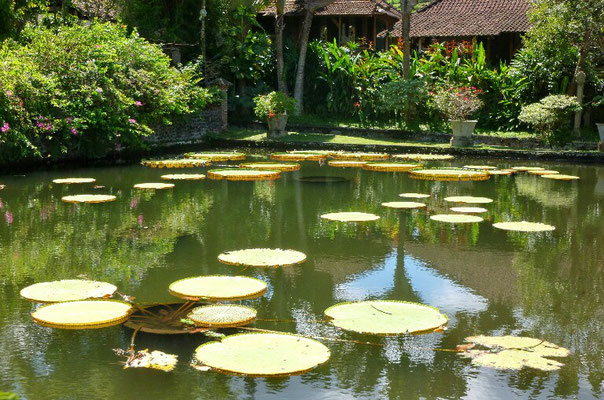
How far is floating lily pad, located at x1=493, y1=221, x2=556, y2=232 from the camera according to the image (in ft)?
28.7

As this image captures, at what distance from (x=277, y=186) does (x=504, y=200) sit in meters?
3.58

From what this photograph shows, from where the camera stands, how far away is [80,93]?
50.0 ft

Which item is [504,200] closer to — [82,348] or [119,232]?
[119,232]

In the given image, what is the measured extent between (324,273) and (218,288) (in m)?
1.21

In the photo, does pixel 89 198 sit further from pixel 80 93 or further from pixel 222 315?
pixel 222 315

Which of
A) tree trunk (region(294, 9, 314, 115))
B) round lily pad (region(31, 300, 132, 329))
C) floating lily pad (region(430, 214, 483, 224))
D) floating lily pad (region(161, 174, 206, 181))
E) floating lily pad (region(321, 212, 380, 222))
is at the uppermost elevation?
tree trunk (region(294, 9, 314, 115))

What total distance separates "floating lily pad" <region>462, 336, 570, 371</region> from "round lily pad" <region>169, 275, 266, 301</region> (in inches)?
67.4

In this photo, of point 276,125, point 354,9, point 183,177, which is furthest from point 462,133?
point 354,9

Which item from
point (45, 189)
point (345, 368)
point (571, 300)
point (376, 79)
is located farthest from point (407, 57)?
point (345, 368)

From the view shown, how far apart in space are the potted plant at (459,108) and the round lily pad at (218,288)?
13332 mm

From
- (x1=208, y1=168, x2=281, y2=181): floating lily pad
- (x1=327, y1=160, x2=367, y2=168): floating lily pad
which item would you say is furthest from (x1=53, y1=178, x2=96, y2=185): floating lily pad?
(x1=327, y1=160, x2=367, y2=168): floating lily pad

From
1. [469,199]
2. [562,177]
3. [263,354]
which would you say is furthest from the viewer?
[562,177]

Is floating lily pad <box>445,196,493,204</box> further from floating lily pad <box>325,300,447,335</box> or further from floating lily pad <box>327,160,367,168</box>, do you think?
floating lily pad <box>325,300,447,335</box>

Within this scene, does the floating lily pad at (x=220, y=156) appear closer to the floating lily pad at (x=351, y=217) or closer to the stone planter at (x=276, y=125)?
the stone planter at (x=276, y=125)
